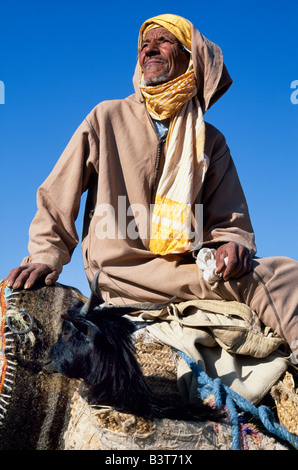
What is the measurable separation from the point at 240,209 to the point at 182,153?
23.3 inches

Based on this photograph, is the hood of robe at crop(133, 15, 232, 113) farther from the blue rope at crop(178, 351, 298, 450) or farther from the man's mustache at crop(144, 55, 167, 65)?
the blue rope at crop(178, 351, 298, 450)

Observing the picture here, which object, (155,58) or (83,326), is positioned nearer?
(83,326)

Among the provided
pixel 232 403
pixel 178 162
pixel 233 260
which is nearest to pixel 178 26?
pixel 178 162

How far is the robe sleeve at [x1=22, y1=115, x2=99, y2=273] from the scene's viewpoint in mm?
3586

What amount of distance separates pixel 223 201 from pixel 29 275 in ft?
4.86

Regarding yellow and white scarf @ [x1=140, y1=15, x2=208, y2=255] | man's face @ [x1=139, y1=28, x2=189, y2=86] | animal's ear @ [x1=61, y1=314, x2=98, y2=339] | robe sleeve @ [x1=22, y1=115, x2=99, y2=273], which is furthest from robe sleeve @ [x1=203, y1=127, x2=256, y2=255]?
animal's ear @ [x1=61, y1=314, x2=98, y2=339]

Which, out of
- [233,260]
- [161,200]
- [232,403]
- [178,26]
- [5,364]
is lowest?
[232,403]

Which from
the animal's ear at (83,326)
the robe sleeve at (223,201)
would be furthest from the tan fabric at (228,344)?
the robe sleeve at (223,201)

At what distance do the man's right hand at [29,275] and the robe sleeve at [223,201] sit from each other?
3.48ft

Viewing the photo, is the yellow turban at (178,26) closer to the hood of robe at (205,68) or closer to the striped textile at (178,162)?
the hood of robe at (205,68)

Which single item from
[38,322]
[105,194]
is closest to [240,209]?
[105,194]

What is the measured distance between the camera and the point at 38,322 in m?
3.01

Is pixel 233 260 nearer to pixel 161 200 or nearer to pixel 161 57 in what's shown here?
pixel 161 200

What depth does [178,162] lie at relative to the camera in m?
3.84
